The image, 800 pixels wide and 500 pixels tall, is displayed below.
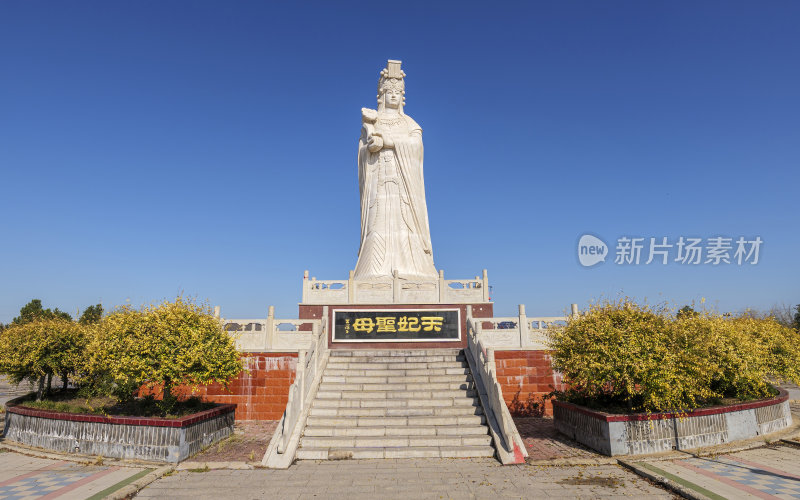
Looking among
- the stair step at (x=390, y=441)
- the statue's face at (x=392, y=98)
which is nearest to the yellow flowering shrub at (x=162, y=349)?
the stair step at (x=390, y=441)

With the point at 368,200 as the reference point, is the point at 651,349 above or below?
below

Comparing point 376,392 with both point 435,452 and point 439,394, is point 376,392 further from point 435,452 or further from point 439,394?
point 435,452

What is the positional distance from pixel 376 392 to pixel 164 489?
15.0 feet

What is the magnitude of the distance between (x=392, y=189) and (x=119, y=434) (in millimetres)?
11848

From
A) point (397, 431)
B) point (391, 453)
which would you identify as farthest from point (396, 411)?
point (391, 453)

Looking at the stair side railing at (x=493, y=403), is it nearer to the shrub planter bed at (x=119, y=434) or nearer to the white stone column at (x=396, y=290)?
the white stone column at (x=396, y=290)

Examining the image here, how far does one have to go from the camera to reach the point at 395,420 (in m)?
8.70

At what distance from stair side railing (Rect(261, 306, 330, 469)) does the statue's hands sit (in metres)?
8.16

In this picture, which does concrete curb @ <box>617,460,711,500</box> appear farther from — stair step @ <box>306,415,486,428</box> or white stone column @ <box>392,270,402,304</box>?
white stone column @ <box>392,270,402,304</box>

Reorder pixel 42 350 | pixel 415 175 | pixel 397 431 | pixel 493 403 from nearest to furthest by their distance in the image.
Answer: pixel 397 431 → pixel 493 403 → pixel 42 350 → pixel 415 175

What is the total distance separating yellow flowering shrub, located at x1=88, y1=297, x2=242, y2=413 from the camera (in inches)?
325

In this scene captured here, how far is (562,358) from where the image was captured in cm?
861

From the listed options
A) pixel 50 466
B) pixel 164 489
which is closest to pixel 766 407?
pixel 164 489

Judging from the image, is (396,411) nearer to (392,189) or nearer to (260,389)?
(260,389)
